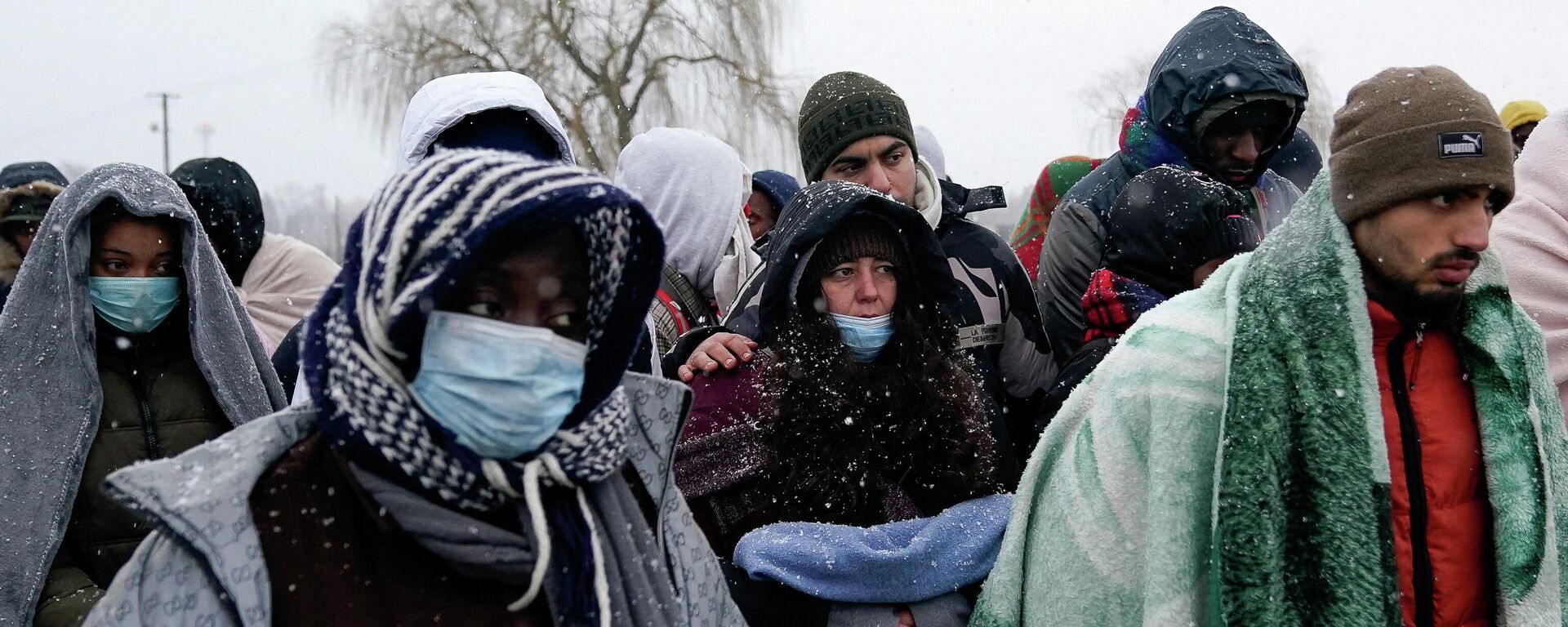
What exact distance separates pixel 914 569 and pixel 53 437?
82.6 inches

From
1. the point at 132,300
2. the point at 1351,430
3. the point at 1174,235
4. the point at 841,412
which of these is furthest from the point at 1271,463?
the point at 132,300

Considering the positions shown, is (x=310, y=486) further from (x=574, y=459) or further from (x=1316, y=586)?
(x=1316, y=586)

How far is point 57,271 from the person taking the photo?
2.91m

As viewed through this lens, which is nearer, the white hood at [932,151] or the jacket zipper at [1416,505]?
the jacket zipper at [1416,505]

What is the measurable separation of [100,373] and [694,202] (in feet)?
6.90

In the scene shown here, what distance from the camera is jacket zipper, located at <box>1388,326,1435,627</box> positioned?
225 centimetres

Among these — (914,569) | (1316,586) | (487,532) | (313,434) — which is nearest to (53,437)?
(313,434)

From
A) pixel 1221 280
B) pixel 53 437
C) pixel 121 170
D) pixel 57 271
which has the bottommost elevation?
pixel 53 437

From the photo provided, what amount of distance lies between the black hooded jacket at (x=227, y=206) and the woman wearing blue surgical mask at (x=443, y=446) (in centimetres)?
342

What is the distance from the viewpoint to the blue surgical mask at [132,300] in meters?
2.97

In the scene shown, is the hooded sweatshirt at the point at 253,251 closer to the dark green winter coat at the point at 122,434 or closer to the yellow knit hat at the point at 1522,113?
the dark green winter coat at the point at 122,434

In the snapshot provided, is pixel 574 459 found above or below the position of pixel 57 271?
above

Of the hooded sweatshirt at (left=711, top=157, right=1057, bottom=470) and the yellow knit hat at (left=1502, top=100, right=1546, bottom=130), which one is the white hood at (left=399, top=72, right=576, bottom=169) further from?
the yellow knit hat at (left=1502, top=100, right=1546, bottom=130)

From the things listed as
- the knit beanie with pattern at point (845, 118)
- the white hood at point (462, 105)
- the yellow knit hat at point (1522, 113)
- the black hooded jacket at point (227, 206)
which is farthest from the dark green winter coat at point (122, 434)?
the yellow knit hat at point (1522, 113)
